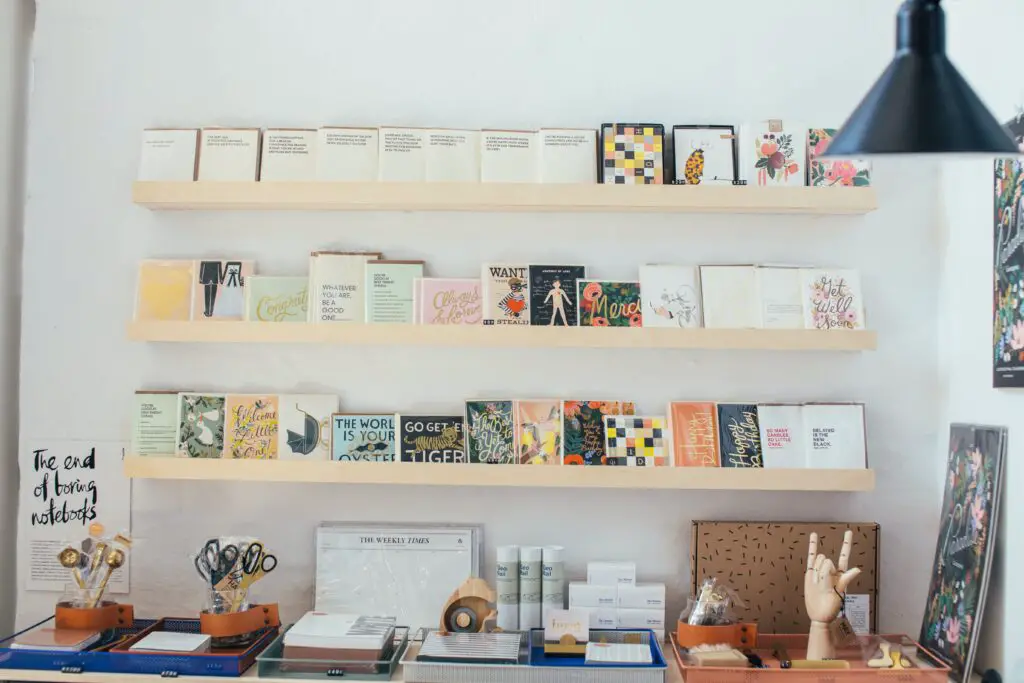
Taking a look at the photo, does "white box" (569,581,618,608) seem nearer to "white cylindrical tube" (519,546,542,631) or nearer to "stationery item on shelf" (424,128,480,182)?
"white cylindrical tube" (519,546,542,631)

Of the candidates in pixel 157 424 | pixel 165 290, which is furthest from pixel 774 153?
pixel 157 424

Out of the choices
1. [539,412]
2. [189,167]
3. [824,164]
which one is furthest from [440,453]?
[824,164]

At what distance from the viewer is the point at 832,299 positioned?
2566 mm

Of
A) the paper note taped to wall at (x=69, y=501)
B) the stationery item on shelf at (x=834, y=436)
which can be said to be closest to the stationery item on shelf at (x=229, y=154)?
the paper note taped to wall at (x=69, y=501)

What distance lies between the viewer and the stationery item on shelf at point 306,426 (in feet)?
8.58

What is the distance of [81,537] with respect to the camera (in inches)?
107

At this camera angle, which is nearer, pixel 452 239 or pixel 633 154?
pixel 633 154

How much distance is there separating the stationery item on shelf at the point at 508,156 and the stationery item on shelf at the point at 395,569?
96 cm

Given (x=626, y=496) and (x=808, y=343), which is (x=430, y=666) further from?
(x=808, y=343)

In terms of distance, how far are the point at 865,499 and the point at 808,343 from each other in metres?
0.49

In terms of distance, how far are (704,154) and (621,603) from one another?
1198 millimetres

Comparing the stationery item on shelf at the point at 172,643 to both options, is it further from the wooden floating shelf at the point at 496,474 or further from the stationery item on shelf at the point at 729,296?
the stationery item on shelf at the point at 729,296

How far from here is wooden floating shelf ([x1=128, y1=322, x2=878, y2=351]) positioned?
8.16 feet

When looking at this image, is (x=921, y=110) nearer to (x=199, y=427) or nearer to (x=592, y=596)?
(x=592, y=596)
